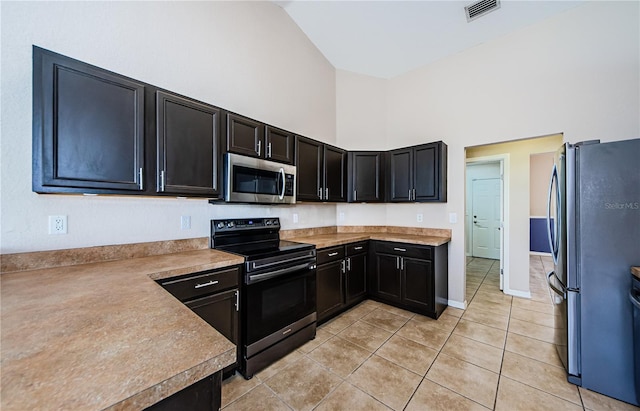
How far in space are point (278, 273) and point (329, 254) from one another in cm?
83

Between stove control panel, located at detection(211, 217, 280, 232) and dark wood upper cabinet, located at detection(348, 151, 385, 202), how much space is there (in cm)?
128

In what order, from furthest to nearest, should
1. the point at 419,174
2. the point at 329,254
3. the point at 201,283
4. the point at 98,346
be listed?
the point at 419,174 → the point at 329,254 → the point at 201,283 → the point at 98,346

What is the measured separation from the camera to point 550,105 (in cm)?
268

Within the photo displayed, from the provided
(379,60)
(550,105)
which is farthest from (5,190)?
(550,105)

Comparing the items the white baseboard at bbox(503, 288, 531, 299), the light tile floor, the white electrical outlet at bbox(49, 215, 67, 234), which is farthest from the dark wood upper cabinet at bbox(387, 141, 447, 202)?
the white electrical outlet at bbox(49, 215, 67, 234)

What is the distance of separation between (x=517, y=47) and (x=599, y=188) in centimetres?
211

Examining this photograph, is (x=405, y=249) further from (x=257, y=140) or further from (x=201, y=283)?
(x=201, y=283)

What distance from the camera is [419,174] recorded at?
3.36 metres

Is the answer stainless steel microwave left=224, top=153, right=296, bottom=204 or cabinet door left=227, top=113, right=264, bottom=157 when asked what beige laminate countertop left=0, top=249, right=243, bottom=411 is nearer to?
stainless steel microwave left=224, top=153, right=296, bottom=204

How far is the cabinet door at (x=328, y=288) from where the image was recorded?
2684 mm

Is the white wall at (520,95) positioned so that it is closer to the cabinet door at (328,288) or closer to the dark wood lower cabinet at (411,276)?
the dark wood lower cabinet at (411,276)

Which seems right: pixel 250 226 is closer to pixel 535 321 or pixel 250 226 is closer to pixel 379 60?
pixel 379 60

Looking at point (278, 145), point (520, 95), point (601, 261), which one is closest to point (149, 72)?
point (278, 145)

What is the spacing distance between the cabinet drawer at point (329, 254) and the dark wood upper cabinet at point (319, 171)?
0.66 meters
